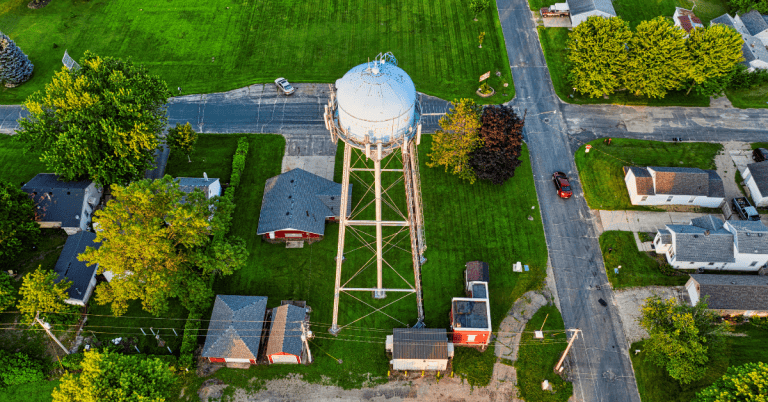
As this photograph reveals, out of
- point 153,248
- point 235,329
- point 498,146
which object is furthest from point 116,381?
point 498,146

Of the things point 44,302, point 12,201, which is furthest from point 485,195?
point 12,201

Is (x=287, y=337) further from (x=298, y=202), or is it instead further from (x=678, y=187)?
(x=678, y=187)

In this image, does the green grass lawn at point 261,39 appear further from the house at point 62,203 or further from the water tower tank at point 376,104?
the water tower tank at point 376,104

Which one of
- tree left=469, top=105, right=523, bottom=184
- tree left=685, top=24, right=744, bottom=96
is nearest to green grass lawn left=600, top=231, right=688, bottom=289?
tree left=469, top=105, right=523, bottom=184

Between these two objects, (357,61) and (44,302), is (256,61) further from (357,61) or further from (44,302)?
(44,302)

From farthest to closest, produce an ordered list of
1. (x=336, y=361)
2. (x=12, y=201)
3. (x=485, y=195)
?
(x=485, y=195) → (x=12, y=201) → (x=336, y=361)

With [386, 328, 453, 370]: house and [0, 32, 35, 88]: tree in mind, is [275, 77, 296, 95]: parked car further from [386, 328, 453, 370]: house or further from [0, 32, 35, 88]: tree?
[386, 328, 453, 370]: house
